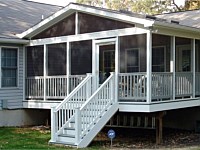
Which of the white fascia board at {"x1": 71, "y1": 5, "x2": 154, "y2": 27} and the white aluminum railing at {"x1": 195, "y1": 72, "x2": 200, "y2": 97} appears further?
the white aluminum railing at {"x1": 195, "y1": 72, "x2": 200, "y2": 97}

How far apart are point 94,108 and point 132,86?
1512 millimetres

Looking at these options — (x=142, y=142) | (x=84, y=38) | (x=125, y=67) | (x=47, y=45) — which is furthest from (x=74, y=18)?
(x=142, y=142)

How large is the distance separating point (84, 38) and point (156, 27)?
2989mm

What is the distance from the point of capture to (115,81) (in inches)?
510

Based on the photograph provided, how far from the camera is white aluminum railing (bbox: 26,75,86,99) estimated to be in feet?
48.1

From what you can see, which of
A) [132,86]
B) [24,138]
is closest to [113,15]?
[132,86]

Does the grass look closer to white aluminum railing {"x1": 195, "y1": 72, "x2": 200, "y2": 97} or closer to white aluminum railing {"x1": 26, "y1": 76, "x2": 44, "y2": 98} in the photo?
white aluminum railing {"x1": 26, "y1": 76, "x2": 44, "y2": 98}

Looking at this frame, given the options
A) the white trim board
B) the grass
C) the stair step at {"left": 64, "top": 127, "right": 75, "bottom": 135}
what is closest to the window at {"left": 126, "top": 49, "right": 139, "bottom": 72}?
the white trim board

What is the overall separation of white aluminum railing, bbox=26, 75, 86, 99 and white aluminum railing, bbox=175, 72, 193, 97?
339 centimetres

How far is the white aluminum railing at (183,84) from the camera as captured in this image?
1376 cm

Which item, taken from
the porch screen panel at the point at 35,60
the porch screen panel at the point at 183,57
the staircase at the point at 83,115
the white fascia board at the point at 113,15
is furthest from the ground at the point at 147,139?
the white fascia board at the point at 113,15

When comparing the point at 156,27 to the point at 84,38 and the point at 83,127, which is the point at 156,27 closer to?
the point at 84,38

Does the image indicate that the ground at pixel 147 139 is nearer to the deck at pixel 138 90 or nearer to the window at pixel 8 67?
the deck at pixel 138 90

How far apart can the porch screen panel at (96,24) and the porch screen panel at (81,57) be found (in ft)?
1.74
